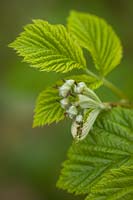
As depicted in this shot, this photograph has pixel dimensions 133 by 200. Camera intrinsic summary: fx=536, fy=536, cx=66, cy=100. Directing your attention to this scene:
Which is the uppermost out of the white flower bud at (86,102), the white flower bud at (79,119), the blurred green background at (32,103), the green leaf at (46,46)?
the blurred green background at (32,103)

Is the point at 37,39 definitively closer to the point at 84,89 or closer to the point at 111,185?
the point at 84,89

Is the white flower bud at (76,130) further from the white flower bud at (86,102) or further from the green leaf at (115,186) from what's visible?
the green leaf at (115,186)

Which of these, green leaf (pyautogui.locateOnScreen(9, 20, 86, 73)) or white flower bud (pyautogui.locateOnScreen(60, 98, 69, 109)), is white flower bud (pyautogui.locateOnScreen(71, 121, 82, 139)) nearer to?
white flower bud (pyautogui.locateOnScreen(60, 98, 69, 109))

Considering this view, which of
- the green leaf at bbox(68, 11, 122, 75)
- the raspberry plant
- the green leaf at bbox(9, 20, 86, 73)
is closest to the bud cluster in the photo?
the raspberry plant

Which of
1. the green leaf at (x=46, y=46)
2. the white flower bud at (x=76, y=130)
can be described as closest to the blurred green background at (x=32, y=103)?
the green leaf at (x=46, y=46)

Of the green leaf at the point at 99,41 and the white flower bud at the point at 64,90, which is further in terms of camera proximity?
the green leaf at the point at 99,41

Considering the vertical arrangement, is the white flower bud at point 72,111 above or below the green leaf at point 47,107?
below
